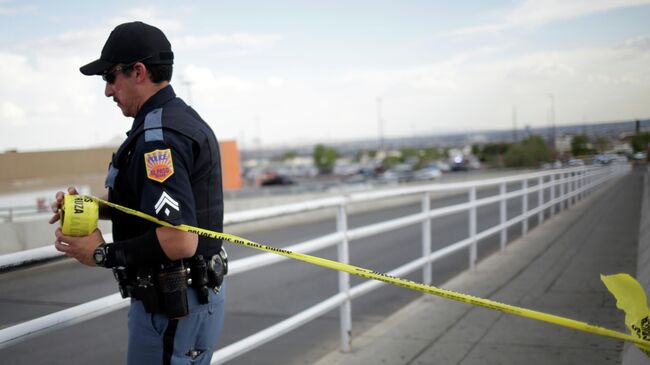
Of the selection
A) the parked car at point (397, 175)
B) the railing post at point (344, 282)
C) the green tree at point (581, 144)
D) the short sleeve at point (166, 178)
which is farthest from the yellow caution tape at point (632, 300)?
the parked car at point (397, 175)

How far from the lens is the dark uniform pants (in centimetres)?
229

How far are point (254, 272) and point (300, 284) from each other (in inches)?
50.0

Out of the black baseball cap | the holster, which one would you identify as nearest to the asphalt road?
the holster

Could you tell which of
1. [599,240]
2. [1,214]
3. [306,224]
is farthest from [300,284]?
[1,214]

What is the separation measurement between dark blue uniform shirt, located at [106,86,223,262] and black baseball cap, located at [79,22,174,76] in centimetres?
14

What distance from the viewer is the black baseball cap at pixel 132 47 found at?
2.27 meters

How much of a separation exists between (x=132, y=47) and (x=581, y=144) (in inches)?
202

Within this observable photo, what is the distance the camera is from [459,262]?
957 centimetres

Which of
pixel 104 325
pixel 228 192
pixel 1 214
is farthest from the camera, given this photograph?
pixel 228 192

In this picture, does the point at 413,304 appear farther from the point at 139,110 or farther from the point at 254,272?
the point at 139,110

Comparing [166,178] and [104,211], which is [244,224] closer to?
[104,211]

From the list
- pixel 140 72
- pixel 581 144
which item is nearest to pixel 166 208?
pixel 140 72

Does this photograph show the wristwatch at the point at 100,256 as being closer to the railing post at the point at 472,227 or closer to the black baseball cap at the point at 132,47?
the black baseball cap at the point at 132,47

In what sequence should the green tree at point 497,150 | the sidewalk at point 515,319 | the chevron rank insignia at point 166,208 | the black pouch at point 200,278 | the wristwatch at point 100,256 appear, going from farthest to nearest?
the green tree at point 497,150 < the sidewalk at point 515,319 < the black pouch at point 200,278 < the wristwatch at point 100,256 < the chevron rank insignia at point 166,208
